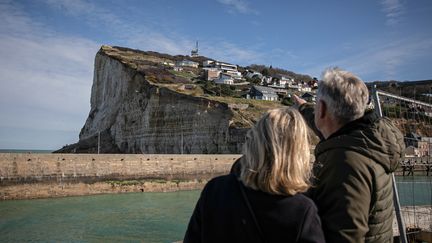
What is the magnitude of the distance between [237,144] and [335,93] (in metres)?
35.3

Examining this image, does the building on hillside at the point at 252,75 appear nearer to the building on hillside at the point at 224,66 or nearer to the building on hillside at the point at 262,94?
the building on hillside at the point at 224,66

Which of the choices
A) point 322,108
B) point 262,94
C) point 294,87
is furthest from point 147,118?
point 294,87

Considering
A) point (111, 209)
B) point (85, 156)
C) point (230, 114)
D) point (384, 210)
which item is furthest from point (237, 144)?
point (384, 210)

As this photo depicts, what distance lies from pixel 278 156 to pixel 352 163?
0.47 m

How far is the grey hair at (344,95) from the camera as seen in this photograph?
2139mm

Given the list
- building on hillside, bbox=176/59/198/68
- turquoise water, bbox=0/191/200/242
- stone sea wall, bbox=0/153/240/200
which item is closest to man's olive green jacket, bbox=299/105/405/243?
turquoise water, bbox=0/191/200/242

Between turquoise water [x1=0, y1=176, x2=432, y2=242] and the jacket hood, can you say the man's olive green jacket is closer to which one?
the jacket hood

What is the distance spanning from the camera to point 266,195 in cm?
171

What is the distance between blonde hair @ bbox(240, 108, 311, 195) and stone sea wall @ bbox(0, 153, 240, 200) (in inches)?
873

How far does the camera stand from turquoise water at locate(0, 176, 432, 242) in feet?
39.8

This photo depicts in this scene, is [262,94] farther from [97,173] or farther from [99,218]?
[99,218]

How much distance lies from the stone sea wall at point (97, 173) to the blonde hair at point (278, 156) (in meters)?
22.2

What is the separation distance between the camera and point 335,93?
214 centimetres

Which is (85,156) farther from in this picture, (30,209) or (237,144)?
(237,144)
